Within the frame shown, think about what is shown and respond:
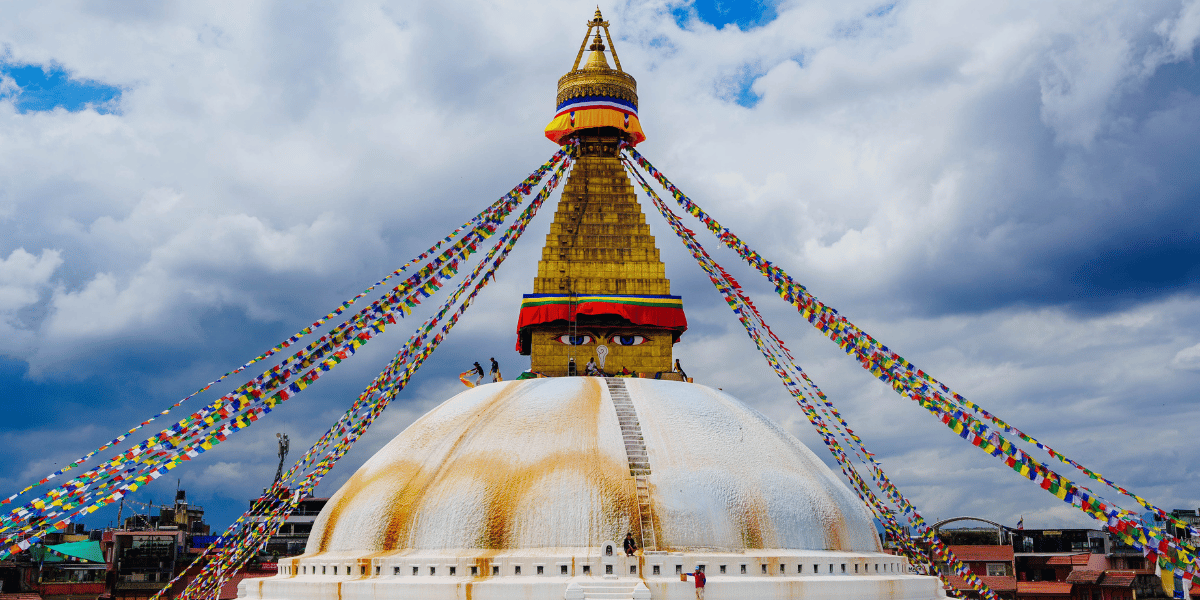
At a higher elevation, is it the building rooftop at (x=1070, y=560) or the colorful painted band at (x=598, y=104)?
the colorful painted band at (x=598, y=104)

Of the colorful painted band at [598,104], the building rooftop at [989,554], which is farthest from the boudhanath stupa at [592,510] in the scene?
the building rooftop at [989,554]

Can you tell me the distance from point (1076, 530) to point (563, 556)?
110 feet

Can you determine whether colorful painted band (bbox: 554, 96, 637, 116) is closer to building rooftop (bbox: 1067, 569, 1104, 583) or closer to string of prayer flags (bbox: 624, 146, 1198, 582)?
string of prayer flags (bbox: 624, 146, 1198, 582)

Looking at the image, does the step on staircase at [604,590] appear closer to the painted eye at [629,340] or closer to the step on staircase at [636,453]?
the step on staircase at [636,453]

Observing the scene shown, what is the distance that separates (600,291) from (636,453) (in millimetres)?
4754

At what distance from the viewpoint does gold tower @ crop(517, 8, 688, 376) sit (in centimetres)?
1864

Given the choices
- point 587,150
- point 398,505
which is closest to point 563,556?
point 398,505

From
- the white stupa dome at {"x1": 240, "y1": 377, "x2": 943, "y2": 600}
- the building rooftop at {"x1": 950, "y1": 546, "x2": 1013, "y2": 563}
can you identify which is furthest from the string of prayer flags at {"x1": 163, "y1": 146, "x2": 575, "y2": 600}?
the building rooftop at {"x1": 950, "y1": 546, "x2": 1013, "y2": 563}

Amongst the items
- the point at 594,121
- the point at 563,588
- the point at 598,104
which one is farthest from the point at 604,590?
the point at 598,104

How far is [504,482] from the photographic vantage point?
14227 mm

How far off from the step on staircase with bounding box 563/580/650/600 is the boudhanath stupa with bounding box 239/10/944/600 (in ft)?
0.06

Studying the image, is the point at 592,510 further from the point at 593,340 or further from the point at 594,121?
the point at 594,121

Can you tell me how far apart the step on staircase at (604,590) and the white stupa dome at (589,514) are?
18 mm

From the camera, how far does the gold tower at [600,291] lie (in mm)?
18641
